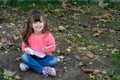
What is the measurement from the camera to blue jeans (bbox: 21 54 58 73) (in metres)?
4.71

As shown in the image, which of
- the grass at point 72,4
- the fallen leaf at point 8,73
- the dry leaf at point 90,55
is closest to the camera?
the fallen leaf at point 8,73

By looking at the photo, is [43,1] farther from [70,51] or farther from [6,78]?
[6,78]

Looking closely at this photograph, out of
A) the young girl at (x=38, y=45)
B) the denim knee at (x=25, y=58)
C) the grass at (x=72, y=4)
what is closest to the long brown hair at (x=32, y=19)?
the young girl at (x=38, y=45)

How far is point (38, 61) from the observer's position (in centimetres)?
480

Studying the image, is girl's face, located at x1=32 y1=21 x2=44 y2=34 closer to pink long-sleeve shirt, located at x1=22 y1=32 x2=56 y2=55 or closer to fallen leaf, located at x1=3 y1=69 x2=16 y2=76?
pink long-sleeve shirt, located at x1=22 y1=32 x2=56 y2=55

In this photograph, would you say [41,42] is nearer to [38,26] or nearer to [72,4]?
[38,26]

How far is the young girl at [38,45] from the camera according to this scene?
15.5 ft

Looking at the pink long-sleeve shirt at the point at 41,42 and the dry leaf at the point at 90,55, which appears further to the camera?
the dry leaf at the point at 90,55

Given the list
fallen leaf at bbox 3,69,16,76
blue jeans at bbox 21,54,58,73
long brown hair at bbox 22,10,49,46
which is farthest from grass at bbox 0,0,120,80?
fallen leaf at bbox 3,69,16,76

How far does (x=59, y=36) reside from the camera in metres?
6.04

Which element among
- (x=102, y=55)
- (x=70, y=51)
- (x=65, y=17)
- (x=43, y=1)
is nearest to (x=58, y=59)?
(x=70, y=51)

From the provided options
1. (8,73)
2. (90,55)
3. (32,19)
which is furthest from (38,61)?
(90,55)

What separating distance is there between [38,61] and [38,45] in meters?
0.23

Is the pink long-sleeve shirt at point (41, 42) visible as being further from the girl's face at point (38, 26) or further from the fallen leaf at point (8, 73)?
the fallen leaf at point (8, 73)
